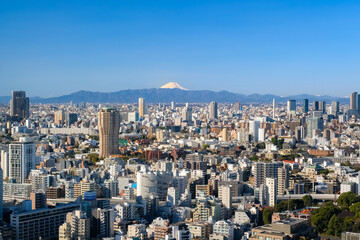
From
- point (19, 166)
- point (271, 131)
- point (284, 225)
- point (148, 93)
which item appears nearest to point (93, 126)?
point (271, 131)

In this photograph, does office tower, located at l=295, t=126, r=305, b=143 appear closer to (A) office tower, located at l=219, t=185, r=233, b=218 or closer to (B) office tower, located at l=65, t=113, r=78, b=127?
(B) office tower, located at l=65, t=113, r=78, b=127

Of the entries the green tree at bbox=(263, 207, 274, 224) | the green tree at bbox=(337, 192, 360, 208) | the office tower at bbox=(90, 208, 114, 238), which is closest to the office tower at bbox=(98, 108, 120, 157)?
the green tree at bbox=(337, 192, 360, 208)

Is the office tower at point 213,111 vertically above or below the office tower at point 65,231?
above

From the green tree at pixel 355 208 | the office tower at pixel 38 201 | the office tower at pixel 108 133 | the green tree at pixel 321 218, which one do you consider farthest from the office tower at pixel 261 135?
the office tower at pixel 38 201

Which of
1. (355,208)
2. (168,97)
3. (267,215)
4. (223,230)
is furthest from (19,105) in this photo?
(168,97)

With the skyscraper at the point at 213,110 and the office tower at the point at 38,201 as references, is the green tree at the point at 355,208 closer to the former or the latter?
the office tower at the point at 38,201

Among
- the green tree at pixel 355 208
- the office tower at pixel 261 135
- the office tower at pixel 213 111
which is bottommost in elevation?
the green tree at pixel 355 208

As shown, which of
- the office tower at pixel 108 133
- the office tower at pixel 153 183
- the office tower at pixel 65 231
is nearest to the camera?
A: the office tower at pixel 65 231
